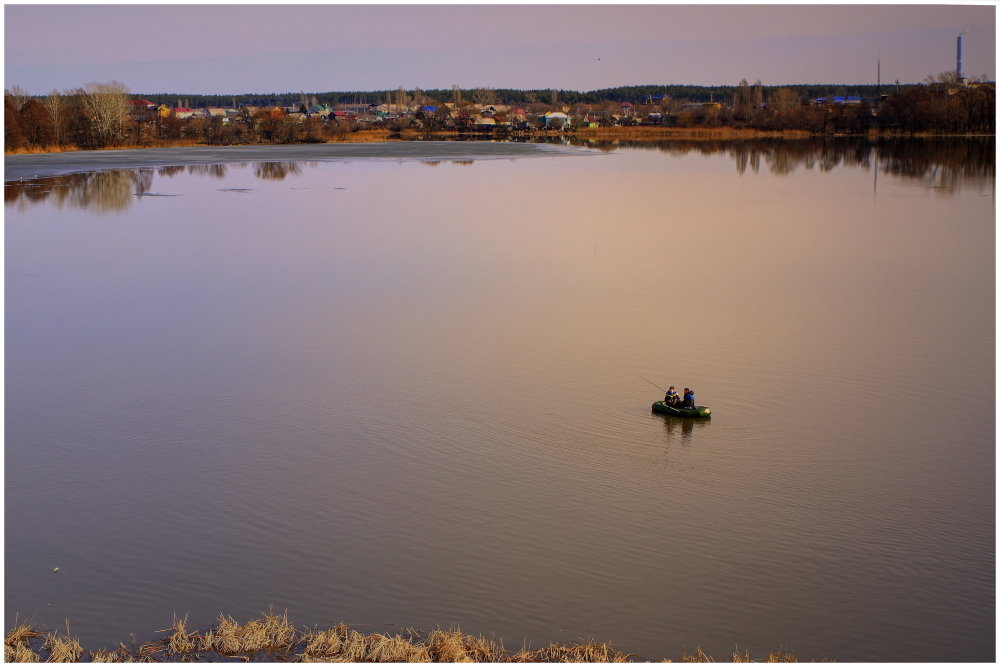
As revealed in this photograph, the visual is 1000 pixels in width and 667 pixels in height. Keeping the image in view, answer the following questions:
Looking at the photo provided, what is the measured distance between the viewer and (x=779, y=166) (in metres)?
42.8

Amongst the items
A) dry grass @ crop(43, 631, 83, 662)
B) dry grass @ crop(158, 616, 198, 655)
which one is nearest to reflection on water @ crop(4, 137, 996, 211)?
dry grass @ crop(43, 631, 83, 662)

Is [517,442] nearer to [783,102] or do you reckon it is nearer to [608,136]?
[608,136]

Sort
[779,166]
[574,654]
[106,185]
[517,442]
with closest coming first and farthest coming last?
[574,654] < [517,442] < [106,185] < [779,166]

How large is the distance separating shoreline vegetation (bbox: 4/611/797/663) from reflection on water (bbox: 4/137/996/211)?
79.7ft

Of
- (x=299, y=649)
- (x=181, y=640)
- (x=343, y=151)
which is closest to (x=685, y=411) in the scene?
(x=299, y=649)

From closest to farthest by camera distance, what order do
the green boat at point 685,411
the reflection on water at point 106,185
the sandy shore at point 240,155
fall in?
1. the green boat at point 685,411
2. the reflection on water at point 106,185
3. the sandy shore at point 240,155

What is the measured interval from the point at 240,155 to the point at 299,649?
5143 cm

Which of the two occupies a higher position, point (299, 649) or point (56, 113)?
point (56, 113)

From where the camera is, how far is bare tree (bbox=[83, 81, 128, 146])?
58625 mm

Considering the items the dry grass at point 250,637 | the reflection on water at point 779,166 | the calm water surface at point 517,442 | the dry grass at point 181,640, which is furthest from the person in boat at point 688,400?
the reflection on water at point 779,166

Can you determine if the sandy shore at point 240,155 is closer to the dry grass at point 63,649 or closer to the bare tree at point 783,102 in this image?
the bare tree at point 783,102

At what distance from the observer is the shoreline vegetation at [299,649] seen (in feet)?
19.9

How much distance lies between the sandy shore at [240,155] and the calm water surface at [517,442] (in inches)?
980

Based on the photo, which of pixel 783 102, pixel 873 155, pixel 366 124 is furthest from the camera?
pixel 366 124
